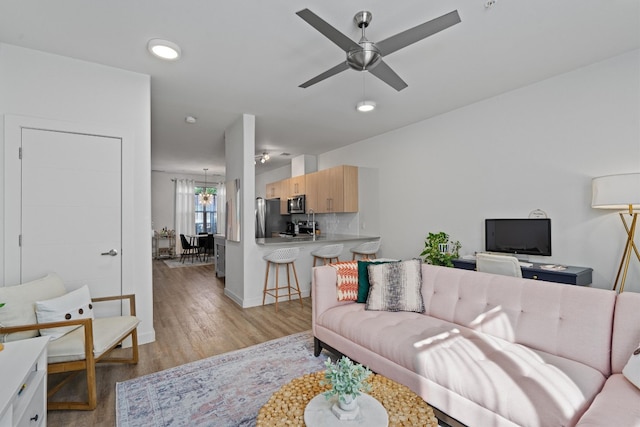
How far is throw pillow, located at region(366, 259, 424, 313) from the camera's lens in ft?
8.32

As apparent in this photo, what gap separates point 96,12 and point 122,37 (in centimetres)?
29

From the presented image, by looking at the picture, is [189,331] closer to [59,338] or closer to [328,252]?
[59,338]

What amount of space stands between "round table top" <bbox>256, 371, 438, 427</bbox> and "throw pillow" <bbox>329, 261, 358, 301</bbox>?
3.82 feet

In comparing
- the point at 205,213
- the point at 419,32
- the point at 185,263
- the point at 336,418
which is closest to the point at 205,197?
the point at 205,213

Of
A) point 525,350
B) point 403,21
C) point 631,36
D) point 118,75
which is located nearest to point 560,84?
point 631,36

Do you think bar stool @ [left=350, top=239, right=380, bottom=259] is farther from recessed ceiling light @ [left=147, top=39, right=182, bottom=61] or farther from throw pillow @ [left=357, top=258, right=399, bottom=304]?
recessed ceiling light @ [left=147, top=39, right=182, bottom=61]

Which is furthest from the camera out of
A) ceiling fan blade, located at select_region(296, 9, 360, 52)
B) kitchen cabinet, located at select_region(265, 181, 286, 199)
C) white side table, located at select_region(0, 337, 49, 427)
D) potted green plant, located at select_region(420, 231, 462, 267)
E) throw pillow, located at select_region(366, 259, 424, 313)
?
kitchen cabinet, located at select_region(265, 181, 286, 199)

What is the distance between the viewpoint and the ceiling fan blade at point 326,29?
66.4 inches

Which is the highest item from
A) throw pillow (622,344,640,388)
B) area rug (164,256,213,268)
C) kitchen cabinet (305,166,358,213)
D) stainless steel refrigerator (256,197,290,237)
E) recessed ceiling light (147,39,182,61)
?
recessed ceiling light (147,39,182,61)

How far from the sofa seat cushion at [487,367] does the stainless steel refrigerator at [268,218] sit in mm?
4464

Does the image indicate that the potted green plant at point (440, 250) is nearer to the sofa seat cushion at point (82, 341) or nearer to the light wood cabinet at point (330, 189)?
the light wood cabinet at point (330, 189)

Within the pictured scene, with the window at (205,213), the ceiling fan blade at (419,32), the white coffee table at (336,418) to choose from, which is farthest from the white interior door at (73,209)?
the window at (205,213)

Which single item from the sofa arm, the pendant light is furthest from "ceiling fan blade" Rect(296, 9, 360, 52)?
the pendant light

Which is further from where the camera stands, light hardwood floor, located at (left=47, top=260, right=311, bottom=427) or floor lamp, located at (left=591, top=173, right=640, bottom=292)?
floor lamp, located at (left=591, top=173, right=640, bottom=292)
